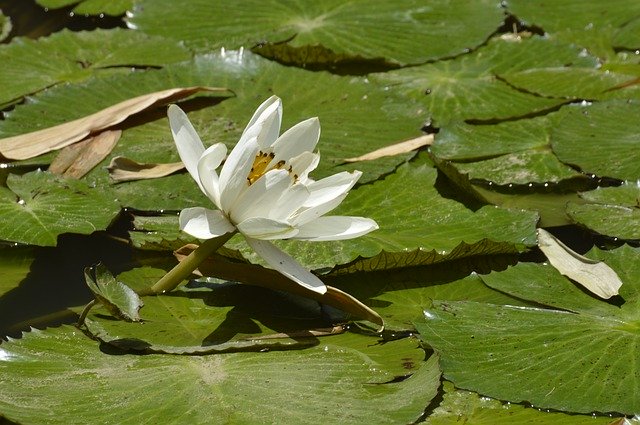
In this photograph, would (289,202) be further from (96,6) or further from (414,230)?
(96,6)

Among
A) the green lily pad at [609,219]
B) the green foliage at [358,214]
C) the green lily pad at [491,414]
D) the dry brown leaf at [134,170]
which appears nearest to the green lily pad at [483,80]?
the green foliage at [358,214]

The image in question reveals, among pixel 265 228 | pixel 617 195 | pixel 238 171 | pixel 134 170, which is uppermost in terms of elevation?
pixel 238 171

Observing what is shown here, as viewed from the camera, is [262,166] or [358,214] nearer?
[262,166]

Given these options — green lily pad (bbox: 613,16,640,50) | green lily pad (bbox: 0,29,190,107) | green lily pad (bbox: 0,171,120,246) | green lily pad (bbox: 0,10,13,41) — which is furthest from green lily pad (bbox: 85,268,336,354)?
green lily pad (bbox: 613,16,640,50)

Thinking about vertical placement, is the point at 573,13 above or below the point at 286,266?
above

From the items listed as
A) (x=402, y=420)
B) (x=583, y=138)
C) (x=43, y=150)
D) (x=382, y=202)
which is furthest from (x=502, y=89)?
(x=402, y=420)

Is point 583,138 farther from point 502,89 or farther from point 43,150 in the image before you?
point 43,150

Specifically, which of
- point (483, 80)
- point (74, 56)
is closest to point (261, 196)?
point (483, 80)

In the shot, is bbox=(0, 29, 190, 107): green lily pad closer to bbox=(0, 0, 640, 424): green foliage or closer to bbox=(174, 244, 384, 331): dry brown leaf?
bbox=(0, 0, 640, 424): green foliage
